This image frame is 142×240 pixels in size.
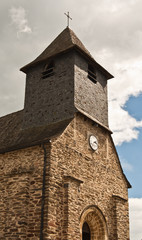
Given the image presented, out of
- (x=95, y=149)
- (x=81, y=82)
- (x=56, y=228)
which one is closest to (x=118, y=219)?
(x=95, y=149)

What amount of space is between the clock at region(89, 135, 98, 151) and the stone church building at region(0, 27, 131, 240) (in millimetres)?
52

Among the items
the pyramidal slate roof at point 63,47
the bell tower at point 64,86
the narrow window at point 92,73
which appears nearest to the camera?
the bell tower at point 64,86

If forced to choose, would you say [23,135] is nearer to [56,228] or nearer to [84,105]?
[84,105]

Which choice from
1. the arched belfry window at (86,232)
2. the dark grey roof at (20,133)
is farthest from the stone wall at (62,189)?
the arched belfry window at (86,232)

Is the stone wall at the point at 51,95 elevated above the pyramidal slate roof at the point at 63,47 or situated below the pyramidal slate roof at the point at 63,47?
below

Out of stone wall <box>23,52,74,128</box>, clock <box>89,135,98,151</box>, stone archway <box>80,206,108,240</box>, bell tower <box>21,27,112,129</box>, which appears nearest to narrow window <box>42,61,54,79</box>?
bell tower <box>21,27,112,129</box>

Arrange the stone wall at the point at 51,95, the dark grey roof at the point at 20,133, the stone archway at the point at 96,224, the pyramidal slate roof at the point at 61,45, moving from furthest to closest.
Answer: the pyramidal slate roof at the point at 61,45 < the stone wall at the point at 51,95 < the stone archway at the point at 96,224 < the dark grey roof at the point at 20,133

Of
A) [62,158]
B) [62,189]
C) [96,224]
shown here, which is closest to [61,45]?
[62,158]

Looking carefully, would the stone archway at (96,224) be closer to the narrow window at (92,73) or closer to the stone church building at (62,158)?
the stone church building at (62,158)

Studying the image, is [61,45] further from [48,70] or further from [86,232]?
[86,232]

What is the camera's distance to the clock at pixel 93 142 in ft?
48.3

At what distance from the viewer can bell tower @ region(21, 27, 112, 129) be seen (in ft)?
49.2

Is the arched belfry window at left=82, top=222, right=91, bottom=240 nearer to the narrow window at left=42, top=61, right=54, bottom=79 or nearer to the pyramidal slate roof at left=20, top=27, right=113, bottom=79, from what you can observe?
the narrow window at left=42, top=61, right=54, bottom=79

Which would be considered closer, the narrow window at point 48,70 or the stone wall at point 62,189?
the stone wall at point 62,189
